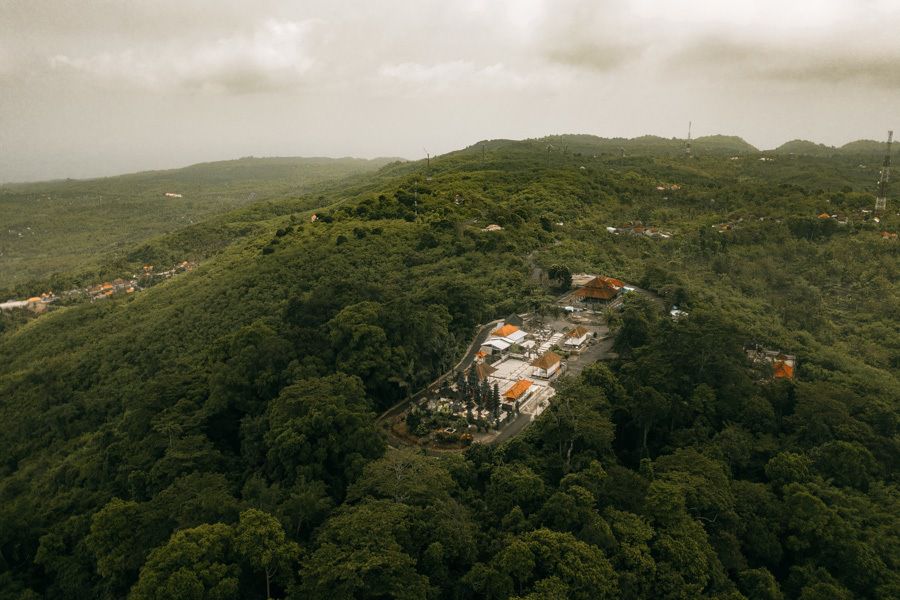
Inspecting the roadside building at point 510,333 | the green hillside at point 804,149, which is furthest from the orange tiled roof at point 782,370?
the green hillside at point 804,149

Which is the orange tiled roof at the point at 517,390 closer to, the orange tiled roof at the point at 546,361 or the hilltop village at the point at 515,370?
the hilltop village at the point at 515,370

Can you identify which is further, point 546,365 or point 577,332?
point 577,332

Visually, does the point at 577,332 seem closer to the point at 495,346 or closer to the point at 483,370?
the point at 495,346

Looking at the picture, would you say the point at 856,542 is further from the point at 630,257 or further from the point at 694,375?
the point at 630,257

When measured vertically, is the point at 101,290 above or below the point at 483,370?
below

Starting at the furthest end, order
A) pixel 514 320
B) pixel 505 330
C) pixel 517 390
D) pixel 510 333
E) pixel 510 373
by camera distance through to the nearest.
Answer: pixel 514 320, pixel 505 330, pixel 510 333, pixel 510 373, pixel 517 390

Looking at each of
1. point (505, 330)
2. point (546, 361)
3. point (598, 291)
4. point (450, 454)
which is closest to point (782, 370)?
point (598, 291)

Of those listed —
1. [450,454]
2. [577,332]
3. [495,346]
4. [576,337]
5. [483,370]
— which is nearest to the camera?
[450,454]
